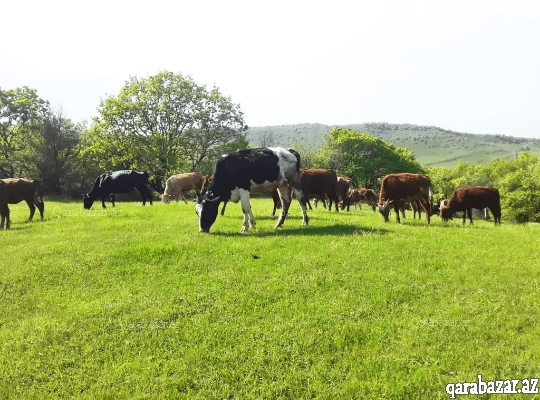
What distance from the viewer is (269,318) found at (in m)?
6.20

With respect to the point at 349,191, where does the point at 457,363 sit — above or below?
below

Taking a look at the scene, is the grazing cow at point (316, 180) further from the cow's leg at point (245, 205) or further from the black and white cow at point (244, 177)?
the cow's leg at point (245, 205)

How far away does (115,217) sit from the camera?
694 inches

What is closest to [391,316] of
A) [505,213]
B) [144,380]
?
[144,380]

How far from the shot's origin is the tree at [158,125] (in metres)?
40.4

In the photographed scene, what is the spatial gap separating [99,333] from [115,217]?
1281cm

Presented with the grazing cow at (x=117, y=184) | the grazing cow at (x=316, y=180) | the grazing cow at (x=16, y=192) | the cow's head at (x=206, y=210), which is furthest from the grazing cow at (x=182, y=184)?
the cow's head at (x=206, y=210)

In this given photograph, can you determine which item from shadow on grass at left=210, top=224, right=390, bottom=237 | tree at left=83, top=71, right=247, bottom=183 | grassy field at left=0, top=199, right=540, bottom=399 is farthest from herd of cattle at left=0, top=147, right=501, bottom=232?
tree at left=83, top=71, right=247, bottom=183

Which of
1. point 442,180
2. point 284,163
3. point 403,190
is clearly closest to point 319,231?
point 284,163

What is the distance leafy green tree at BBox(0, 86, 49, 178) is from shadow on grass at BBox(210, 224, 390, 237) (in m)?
48.4

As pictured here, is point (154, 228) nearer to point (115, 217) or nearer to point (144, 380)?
point (115, 217)

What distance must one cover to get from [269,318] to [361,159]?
196ft

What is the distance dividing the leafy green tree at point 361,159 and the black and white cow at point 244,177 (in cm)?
4984

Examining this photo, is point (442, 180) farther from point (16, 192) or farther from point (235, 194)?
point (16, 192)
